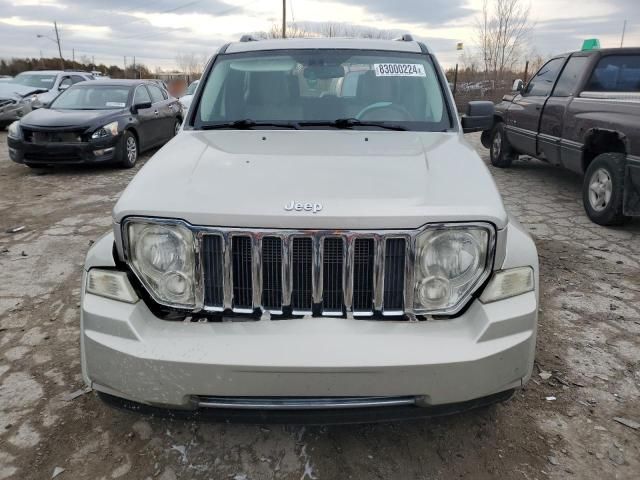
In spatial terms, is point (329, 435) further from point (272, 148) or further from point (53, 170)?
point (53, 170)

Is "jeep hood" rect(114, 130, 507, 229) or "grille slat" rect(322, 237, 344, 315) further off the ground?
"jeep hood" rect(114, 130, 507, 229)

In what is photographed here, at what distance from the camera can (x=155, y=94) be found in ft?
36.5

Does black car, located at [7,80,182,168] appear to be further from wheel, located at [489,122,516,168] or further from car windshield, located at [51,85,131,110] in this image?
wheel, located at [489,122,516,168]

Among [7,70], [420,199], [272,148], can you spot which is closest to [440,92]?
[272,148]

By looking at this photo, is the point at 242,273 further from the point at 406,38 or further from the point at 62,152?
the point at 62,152

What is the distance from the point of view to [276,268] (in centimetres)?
217

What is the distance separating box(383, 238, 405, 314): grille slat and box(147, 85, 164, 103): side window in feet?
32.1

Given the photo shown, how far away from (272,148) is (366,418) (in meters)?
1.45

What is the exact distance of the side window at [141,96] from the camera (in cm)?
1004

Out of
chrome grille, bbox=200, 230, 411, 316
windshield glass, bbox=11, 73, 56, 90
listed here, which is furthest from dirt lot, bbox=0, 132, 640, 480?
windshield glass, bbox=11, 73, 56, 90

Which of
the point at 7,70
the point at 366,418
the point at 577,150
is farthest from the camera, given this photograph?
the point at 7,70

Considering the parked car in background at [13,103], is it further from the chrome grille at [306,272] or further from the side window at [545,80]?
the chrome grille at [306,272]

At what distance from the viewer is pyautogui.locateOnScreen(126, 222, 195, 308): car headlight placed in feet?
7.16

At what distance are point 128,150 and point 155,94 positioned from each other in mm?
2359
